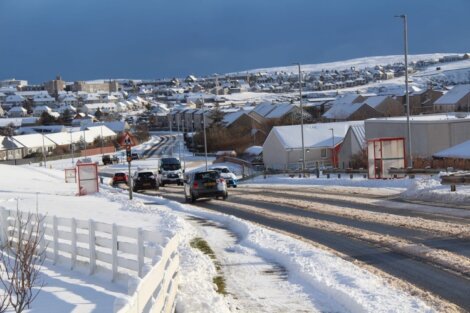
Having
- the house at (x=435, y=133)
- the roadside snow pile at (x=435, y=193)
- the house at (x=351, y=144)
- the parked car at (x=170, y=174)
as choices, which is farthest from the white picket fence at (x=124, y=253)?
the house at (x=351, y=144)

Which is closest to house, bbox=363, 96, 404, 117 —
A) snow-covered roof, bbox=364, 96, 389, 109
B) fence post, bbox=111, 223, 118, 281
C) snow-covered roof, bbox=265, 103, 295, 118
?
snow-covered roof, bbox=364, 96, 389, 109

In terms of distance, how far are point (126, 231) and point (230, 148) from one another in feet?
384

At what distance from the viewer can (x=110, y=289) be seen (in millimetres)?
13469

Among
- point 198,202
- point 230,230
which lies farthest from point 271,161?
point 230,230

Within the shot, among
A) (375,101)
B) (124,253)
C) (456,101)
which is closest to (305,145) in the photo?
(456,101)

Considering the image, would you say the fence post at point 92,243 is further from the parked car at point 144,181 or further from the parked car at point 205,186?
the parked car at point 144,181

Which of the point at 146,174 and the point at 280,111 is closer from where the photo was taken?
the point at 146,174

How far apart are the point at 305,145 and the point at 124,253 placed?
70635mm

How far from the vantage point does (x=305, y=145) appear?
85.0m

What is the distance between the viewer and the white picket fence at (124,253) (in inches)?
327

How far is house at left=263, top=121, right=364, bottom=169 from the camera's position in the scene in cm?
8530

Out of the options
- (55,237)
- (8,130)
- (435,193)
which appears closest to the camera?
(55,237)

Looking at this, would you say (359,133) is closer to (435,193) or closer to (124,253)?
(435,193)

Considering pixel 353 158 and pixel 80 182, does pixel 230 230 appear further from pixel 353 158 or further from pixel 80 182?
pixel 353 158
